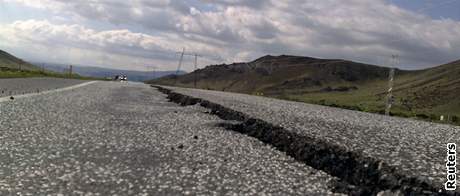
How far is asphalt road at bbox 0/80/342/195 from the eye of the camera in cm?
1394

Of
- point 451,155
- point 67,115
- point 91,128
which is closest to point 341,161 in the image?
point 451,155

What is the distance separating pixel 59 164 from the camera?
53.3 ft

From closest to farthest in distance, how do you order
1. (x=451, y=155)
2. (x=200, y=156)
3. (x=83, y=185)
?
(x=451, y=155)
(x=83, y=185)
(x=200, y=156)

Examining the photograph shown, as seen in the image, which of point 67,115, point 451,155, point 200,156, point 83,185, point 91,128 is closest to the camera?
point 451,155

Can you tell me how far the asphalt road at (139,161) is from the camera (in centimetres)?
1394

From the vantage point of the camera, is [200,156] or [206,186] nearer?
[206,186]

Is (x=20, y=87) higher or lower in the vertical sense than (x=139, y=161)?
higher

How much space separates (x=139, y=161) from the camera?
17.6 meters

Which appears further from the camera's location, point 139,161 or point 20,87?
point 20,87

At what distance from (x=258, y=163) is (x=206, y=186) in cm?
410

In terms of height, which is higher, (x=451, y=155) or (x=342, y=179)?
(x=451, y=155)

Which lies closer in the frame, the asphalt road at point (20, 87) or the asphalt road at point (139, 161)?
the asphalt road at point (139, 161)

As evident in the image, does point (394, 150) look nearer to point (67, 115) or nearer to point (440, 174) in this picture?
point (440, 174)

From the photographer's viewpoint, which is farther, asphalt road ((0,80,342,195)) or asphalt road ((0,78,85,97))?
asphalt road ((0,78,85,97))
